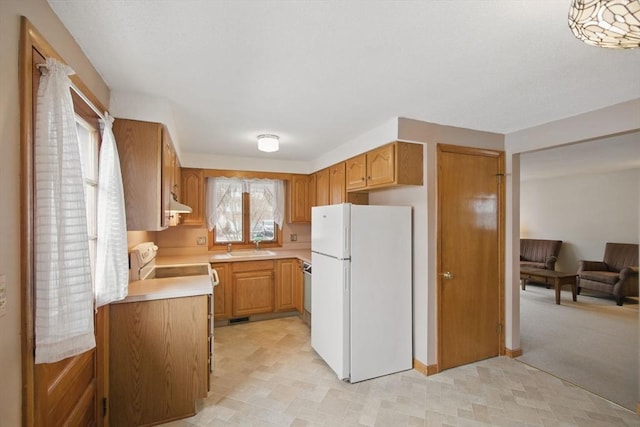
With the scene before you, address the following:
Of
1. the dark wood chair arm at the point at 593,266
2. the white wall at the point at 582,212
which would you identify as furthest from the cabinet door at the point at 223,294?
the white wall at the point at 582,212

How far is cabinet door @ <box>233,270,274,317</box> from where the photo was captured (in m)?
3.79

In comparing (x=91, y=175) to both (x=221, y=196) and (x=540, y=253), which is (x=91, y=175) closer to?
(x=221, y=196)

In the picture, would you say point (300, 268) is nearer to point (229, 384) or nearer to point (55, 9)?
point (229, 384)

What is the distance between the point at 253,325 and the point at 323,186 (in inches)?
83.4

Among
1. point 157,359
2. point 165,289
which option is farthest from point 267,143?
point 157,359

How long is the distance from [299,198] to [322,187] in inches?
23.6

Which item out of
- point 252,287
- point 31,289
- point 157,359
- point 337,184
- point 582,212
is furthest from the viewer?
point 582,212

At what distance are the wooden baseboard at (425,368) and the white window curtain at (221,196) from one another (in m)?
2.77

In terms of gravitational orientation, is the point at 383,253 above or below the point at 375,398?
above

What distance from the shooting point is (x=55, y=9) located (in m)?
1.22

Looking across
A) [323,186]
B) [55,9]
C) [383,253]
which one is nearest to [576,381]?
[383,253]

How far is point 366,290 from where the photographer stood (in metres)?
2.55

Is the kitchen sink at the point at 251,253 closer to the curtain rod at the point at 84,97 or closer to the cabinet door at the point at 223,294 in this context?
the cabinet door at the point at 223,294

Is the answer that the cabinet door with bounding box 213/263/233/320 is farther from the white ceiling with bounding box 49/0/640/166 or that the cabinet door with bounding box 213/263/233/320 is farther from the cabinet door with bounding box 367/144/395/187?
the cabinet door with bounding box 367/144/395/187
